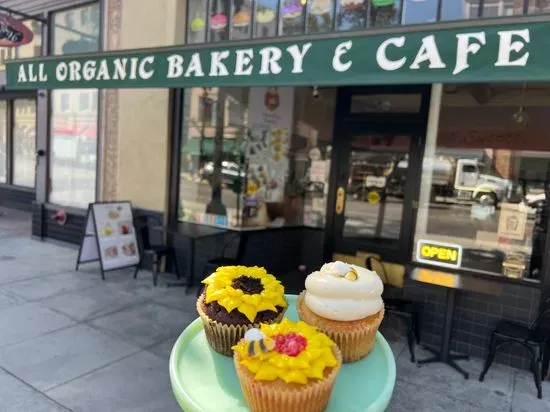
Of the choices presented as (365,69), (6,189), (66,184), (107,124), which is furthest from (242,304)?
(6,189)

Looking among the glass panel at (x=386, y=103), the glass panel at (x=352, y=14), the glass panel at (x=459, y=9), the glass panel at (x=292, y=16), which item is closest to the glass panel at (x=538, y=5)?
the glass panel at (x=459, y=9)

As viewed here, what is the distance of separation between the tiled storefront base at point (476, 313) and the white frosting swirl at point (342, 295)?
2.54 metres

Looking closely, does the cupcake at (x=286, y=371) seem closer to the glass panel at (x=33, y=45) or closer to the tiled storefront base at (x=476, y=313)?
the tiled storefront base at (x=476, y=313)

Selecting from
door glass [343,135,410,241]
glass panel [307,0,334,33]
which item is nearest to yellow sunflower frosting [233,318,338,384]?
door glass [343,135,410,241]

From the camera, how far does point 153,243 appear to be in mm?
6309

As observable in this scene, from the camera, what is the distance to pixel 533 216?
13.6 feet

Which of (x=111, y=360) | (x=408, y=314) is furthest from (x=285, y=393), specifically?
(x=408, y=314)

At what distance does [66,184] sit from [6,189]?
431cm

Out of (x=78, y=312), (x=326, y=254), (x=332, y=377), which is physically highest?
(x=332, y=377)

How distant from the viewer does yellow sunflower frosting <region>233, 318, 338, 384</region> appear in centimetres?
135

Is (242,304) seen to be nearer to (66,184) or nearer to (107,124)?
(107,124)

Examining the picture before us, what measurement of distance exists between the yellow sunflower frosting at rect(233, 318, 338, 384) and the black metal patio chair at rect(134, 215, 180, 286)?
453 centimetres

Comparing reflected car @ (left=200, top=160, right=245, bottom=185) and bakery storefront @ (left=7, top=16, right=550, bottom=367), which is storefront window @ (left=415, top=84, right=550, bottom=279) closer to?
bakery storefront @ (left=7, top=16, right=550, bottom=367)

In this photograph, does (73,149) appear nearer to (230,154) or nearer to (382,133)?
(230,154)
